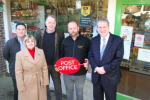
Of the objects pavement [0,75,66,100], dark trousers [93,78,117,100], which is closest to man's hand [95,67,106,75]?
dark trousers [93,78,117,100]

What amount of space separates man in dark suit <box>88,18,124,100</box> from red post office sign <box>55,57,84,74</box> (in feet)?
0.93

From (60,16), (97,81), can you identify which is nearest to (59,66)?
(97,81)

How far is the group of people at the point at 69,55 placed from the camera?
2.37m

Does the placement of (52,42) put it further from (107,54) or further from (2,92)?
(2,92)

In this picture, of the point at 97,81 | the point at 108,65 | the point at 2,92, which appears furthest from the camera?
the point at 2,92

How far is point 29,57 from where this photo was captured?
253cm

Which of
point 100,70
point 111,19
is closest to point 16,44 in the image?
point 100,70

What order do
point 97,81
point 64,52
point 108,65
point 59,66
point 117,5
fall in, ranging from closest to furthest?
1. point 108,65
2. point 97,81
3. point 59,66
4. point 64,52
5. point 117,5

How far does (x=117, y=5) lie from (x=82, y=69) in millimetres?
1604

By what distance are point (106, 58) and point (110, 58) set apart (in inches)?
2.5

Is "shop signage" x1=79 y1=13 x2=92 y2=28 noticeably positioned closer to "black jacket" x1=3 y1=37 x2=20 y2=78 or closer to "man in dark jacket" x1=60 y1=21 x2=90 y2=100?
"man in dark jacket" x1=60 y1=21 x2=90 y2=100

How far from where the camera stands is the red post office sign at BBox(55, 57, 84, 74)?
2627mm

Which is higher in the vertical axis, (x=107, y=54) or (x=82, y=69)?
(x=107, y=54)

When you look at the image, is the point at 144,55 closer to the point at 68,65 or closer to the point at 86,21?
the point at 68,65
